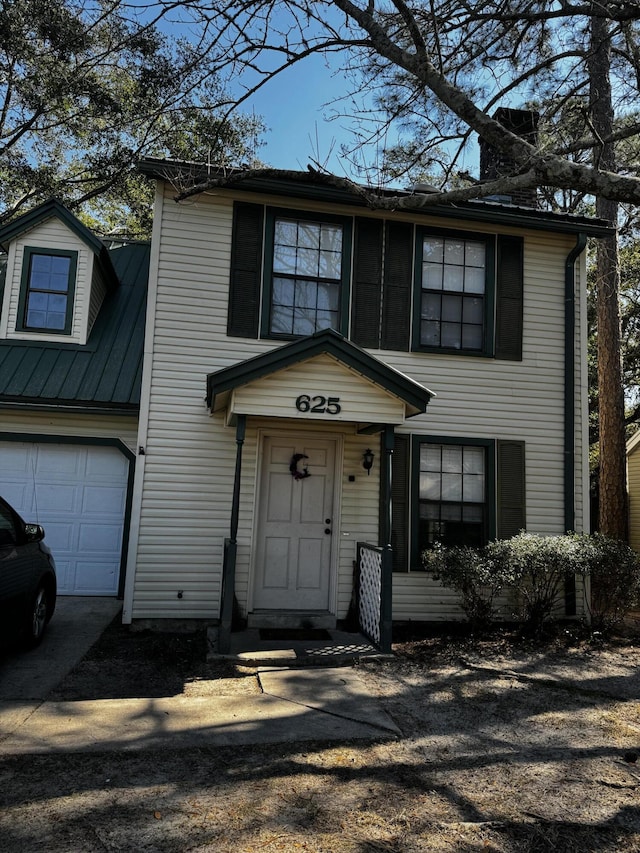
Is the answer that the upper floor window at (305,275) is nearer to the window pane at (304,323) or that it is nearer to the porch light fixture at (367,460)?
the window pane at (304,323)

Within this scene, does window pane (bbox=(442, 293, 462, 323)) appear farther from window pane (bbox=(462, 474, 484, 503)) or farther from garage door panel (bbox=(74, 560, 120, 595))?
garage door panel (bbox=(74, 560, 120, 595))

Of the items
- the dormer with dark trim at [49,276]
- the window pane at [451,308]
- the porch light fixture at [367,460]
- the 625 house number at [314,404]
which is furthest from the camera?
the dormer with dark trim at [49,276]

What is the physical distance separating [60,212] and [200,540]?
17.4 ft

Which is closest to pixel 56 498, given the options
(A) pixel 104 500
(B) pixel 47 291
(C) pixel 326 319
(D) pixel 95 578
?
(A) pixel 104 500

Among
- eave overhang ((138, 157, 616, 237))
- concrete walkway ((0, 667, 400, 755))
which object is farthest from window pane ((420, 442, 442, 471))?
concrete walkway ((0, 667, 400, 755))

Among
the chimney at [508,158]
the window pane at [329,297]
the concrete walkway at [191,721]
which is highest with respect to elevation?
the chimney at [508,158]

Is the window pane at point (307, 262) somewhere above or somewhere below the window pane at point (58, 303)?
above

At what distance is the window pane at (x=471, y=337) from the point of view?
7.84 m

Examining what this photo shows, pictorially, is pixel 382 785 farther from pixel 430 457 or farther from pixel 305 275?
pixel 305 275

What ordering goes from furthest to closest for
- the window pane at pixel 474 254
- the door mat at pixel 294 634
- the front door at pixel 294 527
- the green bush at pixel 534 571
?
1. the window pane at pixel 474 254
2. the front door at pixel 294 527
3. the green bush at pixel 534 571
4. the door mat at pixel 294 634

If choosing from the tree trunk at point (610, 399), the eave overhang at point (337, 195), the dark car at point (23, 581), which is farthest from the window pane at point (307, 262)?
the tree trunk at point (610, 399)

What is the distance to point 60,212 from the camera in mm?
8531

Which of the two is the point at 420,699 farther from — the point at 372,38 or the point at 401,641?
the point at 372,38

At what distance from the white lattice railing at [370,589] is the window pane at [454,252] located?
13.0ft
